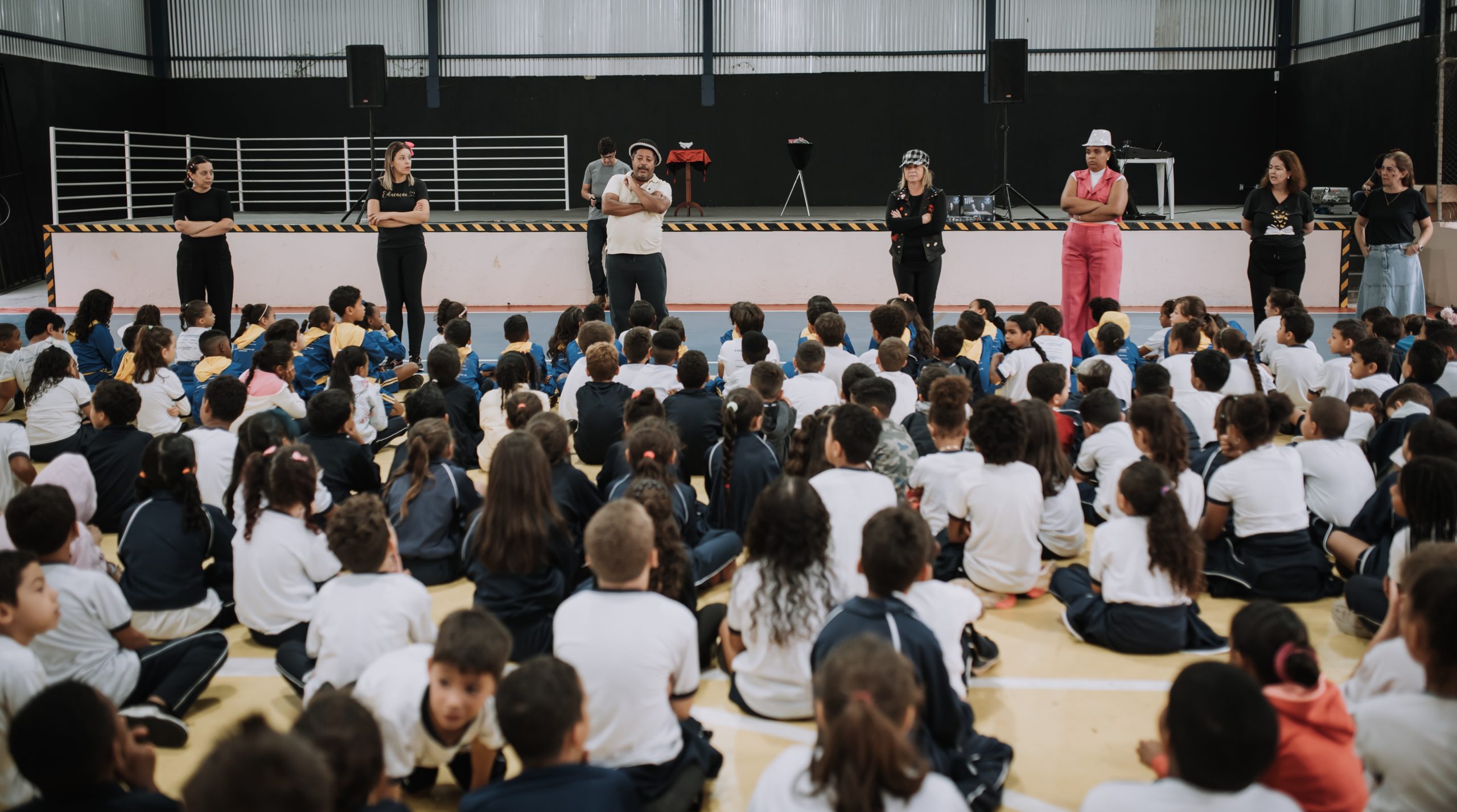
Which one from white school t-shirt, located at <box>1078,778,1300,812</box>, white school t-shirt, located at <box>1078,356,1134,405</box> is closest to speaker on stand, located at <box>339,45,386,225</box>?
white school t-shirt, located at <box>1078,356,1134,405</box>

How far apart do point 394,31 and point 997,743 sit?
16750 mm

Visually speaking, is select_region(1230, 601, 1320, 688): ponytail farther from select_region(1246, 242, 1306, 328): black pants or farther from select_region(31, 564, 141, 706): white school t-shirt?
select_region(1246, 242, 1306, 328): black pants

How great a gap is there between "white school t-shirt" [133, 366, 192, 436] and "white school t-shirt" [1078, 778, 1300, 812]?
17.3 ft

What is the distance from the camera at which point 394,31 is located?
696 inches

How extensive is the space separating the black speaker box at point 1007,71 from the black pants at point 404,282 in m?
7.45

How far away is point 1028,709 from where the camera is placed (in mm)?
3711

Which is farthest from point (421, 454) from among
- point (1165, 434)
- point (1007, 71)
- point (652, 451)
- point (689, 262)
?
point (1007, 71)

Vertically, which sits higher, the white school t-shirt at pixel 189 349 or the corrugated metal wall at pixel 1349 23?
the corrugated metal wall at pixel 1349 23

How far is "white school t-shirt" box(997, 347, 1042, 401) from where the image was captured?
6438mm

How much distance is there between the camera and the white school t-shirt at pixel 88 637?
3.34 m

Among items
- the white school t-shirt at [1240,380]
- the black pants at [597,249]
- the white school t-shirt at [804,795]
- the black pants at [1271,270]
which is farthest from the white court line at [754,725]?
the black pants at [597,249]

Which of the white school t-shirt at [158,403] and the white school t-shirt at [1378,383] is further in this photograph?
the white school t-shirt at [158,403]

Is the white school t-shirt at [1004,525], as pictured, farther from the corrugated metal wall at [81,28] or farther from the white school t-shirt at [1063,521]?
the corrugated metal wall at [81,28]

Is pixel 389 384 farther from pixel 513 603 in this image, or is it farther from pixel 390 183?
pixel 513 603
